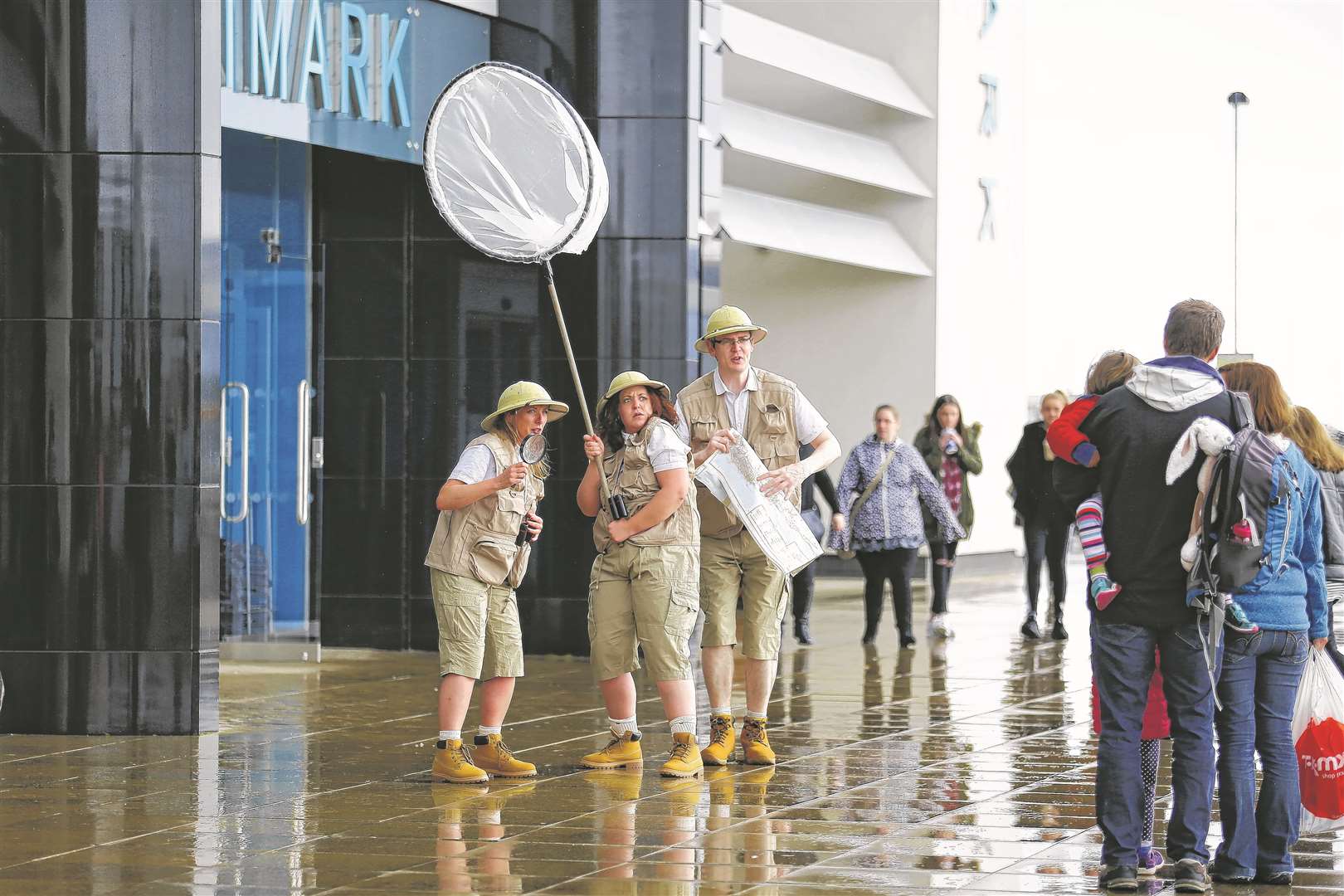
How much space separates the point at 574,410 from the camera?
544 inches

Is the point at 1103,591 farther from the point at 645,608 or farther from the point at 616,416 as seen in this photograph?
the point at 616,416

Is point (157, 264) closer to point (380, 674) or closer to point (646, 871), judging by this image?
point (380, 674)

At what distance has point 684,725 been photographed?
8.88 meters

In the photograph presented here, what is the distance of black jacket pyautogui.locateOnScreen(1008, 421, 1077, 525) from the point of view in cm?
1583

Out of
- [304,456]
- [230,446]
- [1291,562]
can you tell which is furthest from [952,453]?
[1291,562]

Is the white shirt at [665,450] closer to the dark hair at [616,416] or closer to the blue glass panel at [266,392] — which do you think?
the dark hair at [616,416]

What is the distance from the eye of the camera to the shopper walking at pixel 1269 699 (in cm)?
660

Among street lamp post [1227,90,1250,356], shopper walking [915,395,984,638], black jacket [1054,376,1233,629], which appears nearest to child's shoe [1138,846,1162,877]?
black jacket [1054,376,1233,629]

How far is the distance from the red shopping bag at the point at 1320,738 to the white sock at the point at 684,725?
2.64 m

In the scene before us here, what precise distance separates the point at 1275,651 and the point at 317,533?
8590 millimetres

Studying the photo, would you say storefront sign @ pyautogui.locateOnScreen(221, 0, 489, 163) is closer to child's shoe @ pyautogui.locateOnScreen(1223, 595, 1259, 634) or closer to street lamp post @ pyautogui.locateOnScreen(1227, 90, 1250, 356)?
child's shoe @ pyautogui.locateOnScreen(1223, 595, 1259, 634)

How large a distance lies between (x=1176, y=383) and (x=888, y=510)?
8892 millimetres

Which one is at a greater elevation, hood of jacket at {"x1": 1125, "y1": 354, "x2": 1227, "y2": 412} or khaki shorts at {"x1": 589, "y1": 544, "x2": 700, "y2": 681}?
hood of jacket at {"x1": 1125, "y1": 354, "x2": 1227, "y2": 412}

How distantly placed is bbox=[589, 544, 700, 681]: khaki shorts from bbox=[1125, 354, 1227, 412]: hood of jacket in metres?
2.77
